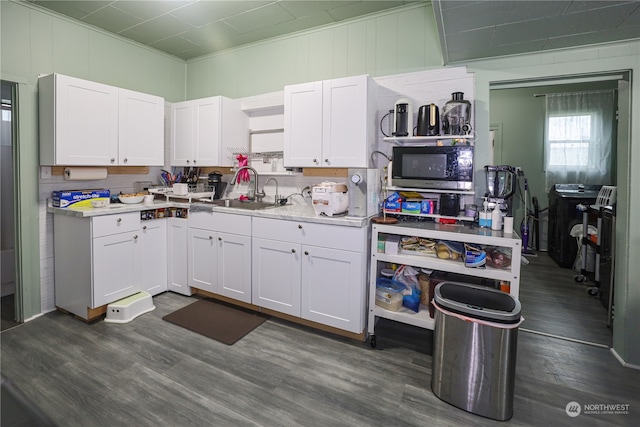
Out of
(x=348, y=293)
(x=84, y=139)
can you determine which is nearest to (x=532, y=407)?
(x=348, y=293)

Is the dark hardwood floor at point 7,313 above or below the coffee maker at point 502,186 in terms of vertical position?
below

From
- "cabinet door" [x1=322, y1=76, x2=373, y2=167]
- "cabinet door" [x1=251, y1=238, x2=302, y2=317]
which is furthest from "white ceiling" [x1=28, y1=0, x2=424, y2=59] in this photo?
"cabinet door" [x1=251, y1=238, x2=302, y2=317]

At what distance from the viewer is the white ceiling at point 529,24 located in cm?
179

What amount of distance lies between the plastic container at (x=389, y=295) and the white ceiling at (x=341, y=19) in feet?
6.05

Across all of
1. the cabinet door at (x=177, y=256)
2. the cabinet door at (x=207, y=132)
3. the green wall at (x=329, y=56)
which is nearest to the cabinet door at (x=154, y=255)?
the cabinet door at (x=177, y=256)

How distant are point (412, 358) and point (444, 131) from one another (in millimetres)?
1740

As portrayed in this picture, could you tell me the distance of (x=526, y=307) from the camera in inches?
125

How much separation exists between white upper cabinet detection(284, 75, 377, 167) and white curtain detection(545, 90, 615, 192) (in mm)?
3943

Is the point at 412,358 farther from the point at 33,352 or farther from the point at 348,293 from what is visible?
the point at 33,352

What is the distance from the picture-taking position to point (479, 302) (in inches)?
77.6

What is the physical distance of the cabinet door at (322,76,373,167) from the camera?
2.65m
